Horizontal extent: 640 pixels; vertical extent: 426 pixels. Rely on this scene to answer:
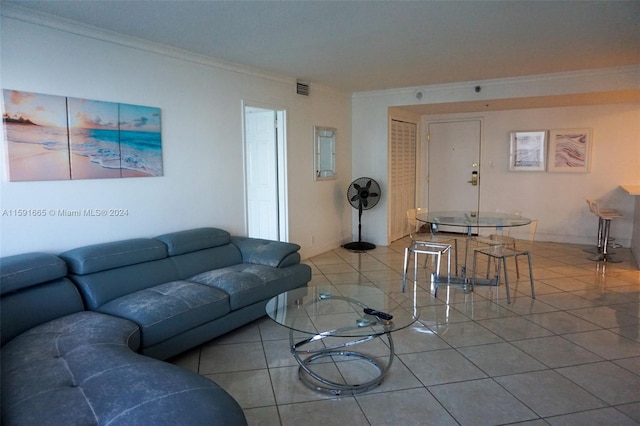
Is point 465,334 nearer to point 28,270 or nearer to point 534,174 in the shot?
point 28,270

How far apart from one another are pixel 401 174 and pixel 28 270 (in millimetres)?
5324

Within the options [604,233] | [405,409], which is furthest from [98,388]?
[604,233]

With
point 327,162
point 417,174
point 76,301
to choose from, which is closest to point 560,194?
point 417,174

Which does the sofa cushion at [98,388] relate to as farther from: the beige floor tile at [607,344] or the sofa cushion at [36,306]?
the beige floor tile at [607,344]

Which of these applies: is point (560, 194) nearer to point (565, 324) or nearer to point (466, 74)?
point (466, 74)

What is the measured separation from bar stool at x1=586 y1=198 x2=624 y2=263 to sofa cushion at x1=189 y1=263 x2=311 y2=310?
4.12 metres

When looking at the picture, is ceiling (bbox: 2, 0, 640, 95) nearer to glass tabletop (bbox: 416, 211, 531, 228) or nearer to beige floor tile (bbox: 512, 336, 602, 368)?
glass tabletop (bbox: 416, 211, 531, 228)

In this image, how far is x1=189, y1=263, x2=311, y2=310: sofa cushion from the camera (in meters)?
3.18

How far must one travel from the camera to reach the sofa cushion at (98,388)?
1575mm

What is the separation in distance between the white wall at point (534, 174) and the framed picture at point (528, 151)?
97 millimetres

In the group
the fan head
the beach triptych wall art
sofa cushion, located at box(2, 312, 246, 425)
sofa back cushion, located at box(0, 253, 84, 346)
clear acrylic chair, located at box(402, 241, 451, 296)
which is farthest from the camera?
the fan head

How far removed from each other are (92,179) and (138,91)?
842mm

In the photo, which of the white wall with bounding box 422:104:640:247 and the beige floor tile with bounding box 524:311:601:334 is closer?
the beige floor tile with bounding box 524:311:601:334

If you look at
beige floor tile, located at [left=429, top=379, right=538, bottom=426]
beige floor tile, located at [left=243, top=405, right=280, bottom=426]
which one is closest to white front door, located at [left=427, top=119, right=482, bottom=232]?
beige floor tile, located at [left=429, top=379, right=538, bottom=426]
